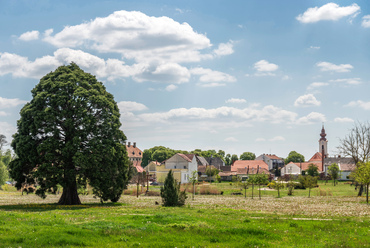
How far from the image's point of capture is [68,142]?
35.3 meters

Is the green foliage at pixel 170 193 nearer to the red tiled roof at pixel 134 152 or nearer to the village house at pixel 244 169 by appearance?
the village house at pixel 244 169

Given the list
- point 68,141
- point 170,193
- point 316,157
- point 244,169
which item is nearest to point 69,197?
point 68,141

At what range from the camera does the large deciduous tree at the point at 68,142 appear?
1390 inches

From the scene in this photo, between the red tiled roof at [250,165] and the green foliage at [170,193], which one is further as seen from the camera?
the red tiled roof at [250,165]

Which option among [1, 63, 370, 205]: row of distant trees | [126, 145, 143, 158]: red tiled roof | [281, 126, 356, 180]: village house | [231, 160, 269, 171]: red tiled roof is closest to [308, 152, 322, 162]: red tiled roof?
[281, 126, 356, 180]: village house

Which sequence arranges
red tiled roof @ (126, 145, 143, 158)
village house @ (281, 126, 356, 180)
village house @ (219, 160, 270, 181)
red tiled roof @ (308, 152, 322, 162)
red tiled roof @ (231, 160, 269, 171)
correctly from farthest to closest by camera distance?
red tiled roof @ (308, 152, 322, 162) → red tiled roof @ (126, 145, 143, 158) → red tiled roof @ (231, 160, 269, 171) → village house @ (219, 160, 270, 181) → village house @ (281, 126, 356, 180)

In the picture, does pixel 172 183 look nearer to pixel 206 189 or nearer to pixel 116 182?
pixel 116 182

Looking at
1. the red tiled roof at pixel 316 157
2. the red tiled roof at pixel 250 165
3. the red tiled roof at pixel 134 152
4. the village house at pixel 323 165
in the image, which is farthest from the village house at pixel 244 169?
the red tiled roof at pixel 134 152

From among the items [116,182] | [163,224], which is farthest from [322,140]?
[163,224]

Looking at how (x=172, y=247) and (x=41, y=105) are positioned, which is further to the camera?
(x=41, y=105)

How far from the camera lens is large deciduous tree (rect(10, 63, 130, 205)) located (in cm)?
3531

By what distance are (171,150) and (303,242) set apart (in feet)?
581

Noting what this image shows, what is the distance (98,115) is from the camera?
3809cm

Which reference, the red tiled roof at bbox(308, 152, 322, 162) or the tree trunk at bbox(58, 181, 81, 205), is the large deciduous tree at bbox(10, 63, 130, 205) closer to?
the tree trunk at bbox(58, 181, 81, 205)
